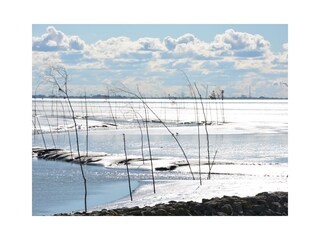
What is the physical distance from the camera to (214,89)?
732 cm

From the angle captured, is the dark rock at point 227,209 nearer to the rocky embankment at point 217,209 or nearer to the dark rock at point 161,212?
the rocky embankment at point 217,209

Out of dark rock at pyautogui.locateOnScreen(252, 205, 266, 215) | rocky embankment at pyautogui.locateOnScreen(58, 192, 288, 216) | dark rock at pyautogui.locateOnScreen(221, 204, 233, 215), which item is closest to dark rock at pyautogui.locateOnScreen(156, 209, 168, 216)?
rocky embankment at pyautogui.locateOnScreen(58, 192, 288, 216)

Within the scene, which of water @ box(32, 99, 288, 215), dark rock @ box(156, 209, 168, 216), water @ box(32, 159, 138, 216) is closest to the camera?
dark rock @ box(156, 209, 168, 216)

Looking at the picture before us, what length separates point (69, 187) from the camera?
7332 millimetres

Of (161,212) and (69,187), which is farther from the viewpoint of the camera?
(69,187)

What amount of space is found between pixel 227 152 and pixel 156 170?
1.49m

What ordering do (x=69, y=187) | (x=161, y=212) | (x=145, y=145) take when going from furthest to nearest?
(x=145, y=145), (x=69, y=187), (x=161, y=212)

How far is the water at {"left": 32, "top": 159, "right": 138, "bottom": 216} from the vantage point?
6547 millimetres

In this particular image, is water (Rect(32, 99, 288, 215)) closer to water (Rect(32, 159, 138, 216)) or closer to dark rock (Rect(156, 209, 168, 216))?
water (Rect(32, 159, 138, 216))

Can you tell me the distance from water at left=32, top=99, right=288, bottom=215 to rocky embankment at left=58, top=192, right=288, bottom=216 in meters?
0.80

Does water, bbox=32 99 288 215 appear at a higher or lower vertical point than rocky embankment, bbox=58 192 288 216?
higher

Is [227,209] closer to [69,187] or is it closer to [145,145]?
[69,187]

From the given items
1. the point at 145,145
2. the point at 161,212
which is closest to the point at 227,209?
the point at 161,212

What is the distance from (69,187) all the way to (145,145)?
3384 mm
